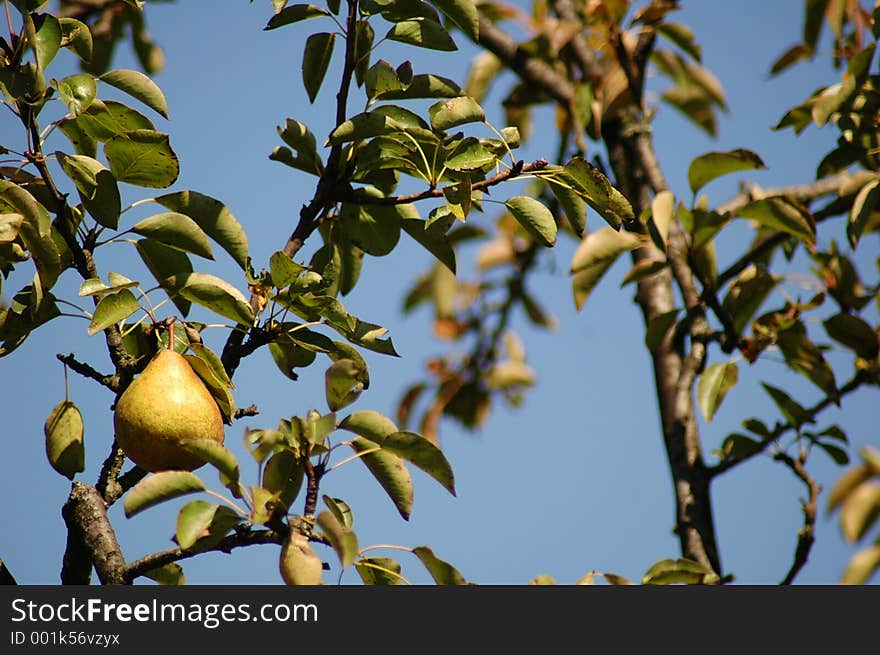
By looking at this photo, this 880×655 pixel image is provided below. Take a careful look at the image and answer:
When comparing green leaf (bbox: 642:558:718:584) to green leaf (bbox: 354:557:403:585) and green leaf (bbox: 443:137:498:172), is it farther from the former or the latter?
green leaf (bbox: 443:137:498:172)

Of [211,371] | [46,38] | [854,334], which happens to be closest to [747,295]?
[854,334]

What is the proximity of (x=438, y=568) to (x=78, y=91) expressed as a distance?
0.79 meters

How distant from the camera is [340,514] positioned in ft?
4.28

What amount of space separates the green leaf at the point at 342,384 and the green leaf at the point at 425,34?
514 millimetres

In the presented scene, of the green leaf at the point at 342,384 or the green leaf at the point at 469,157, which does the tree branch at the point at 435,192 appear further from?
the green leaf at the point at 342,384

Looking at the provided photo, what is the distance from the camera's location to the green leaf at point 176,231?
4.73 ft

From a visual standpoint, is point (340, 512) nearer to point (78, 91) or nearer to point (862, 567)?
point (78, 91)

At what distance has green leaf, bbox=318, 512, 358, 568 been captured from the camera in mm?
1145

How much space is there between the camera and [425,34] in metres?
1.51

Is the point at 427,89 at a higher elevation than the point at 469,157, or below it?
higher

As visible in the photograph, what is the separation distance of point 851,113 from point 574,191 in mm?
1214

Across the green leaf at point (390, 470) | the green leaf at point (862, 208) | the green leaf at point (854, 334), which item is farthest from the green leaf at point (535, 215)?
the green leaf at point (854, 334)
